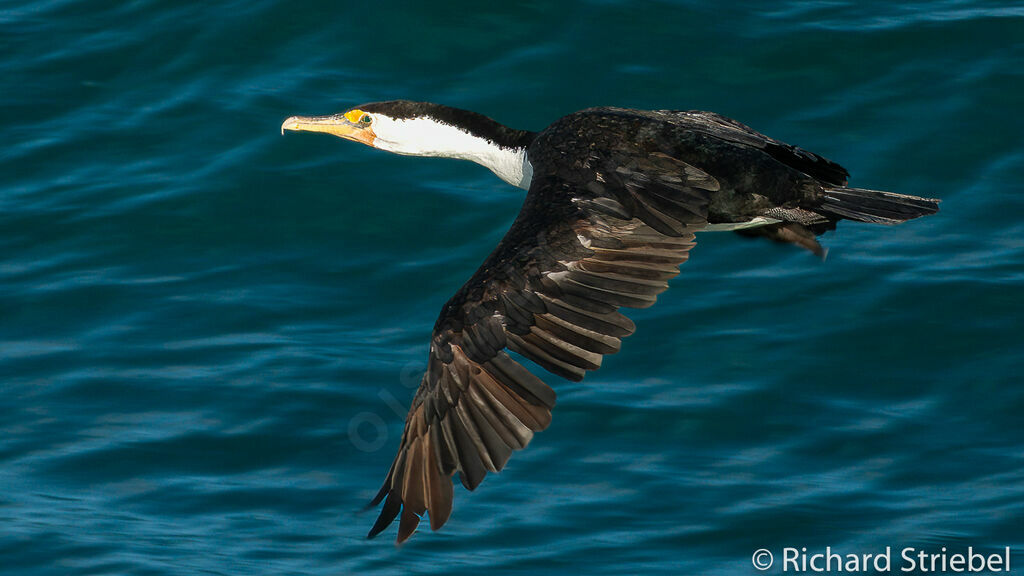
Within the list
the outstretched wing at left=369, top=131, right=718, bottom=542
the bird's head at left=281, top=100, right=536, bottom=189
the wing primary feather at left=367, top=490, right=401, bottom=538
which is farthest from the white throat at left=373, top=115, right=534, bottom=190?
the wing primary feather at left=367, top=490, right=401, bottom=538

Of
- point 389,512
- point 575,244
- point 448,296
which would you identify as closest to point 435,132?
point 448,296

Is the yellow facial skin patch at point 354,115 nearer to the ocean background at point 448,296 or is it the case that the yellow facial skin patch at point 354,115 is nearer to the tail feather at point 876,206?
the ocean background at point 448,296

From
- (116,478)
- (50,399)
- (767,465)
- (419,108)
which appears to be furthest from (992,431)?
(50,399)

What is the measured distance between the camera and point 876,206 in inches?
232

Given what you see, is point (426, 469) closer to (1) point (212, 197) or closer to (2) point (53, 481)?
(2) point (53, 481)

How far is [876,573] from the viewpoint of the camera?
6.44 m

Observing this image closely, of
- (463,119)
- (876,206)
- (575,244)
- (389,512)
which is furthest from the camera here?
(463,119)

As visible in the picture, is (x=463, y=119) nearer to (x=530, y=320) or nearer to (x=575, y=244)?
(x=575, y=244)

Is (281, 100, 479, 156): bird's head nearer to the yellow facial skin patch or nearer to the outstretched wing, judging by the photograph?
the yellow facial skin patch

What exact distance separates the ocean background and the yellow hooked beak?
1.32 m

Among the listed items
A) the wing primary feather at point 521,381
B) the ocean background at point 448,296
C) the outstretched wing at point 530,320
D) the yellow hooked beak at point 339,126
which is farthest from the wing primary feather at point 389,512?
the yellow hooked beak at point 339,126

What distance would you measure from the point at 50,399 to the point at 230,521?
1542mm

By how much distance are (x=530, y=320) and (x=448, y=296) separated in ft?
9.86

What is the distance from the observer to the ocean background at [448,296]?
6770 mm
